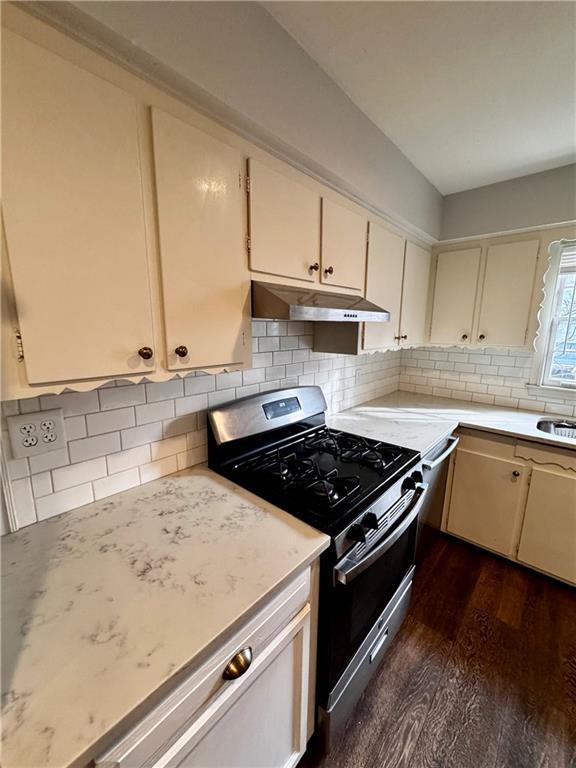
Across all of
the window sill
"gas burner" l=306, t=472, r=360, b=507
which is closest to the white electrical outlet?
"gas burner" l=306, t=472, r=360, b=507

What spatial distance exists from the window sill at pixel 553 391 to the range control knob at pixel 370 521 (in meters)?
1.89

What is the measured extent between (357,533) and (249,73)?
146cm

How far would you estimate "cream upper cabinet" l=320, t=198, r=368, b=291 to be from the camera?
1.34 meters

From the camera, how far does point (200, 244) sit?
91cm

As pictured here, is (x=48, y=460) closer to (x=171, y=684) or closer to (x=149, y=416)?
(x=149, y=416)

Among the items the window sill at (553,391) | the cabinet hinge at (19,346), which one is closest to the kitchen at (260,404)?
the cabinet hinge at (19,346)

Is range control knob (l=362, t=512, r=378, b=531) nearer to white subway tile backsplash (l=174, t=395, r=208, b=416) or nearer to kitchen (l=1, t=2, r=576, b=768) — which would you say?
kitchen (l=1, t=2, r=576, b=768)

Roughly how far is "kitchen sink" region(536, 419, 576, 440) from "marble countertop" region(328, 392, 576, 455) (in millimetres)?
52

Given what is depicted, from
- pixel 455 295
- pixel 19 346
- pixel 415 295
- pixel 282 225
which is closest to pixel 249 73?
pixel 282 225

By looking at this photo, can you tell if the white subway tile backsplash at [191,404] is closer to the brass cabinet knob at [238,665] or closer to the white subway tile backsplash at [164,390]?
the white subway tile backsplash at [164,390]

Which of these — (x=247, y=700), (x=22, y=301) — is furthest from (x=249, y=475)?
(x=22, y=301)

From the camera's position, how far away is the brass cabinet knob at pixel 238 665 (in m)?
0.68

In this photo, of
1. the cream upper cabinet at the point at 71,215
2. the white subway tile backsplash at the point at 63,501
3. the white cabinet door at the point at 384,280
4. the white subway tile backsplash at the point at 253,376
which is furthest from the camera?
the white cabinet door at the point at 384,280

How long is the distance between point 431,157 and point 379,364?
1.39 meters
